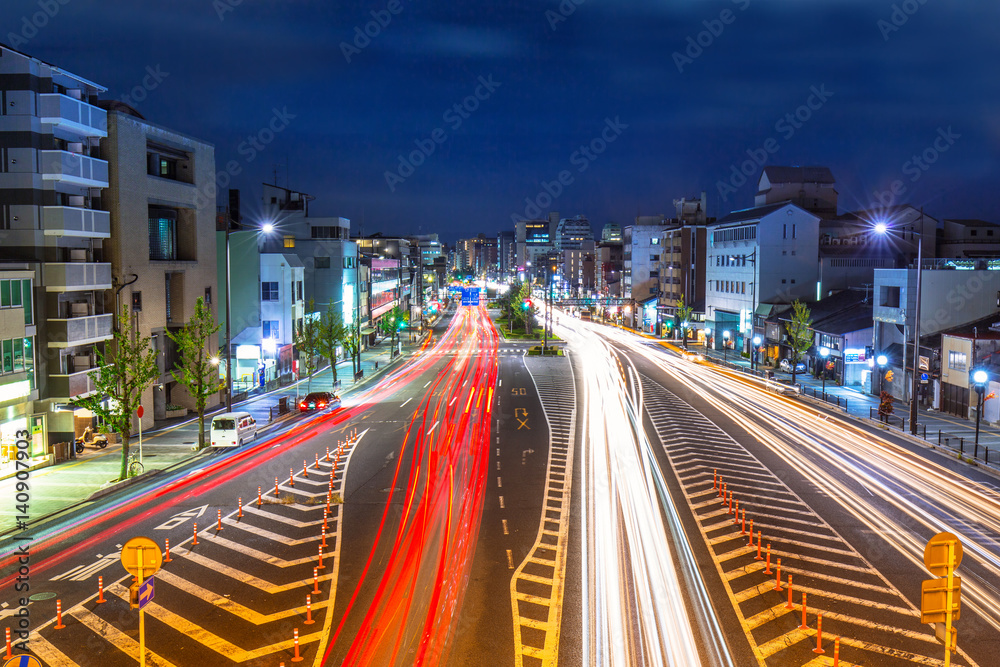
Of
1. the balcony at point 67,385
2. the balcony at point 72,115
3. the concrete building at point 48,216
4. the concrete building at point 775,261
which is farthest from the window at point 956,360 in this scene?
the balcony at point 72,115

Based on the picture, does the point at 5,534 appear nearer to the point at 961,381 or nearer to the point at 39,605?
the point at 39,605

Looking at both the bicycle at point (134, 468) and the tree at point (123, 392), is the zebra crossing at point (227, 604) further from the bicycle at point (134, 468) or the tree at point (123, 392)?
the tree at point (123, 392)

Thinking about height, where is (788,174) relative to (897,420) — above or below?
above

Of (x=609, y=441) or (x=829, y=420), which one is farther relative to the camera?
(x=829, y=420)

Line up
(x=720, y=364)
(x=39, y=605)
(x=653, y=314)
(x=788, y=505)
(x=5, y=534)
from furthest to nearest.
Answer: (x=653, y=314) < (x=720, y=364) < (x=788, y=505) < (x=5, y=534) < (x=39, y=605)

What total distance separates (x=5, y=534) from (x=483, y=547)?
542 inches

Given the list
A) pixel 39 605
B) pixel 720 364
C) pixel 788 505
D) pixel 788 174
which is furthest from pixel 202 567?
pixel 788 174

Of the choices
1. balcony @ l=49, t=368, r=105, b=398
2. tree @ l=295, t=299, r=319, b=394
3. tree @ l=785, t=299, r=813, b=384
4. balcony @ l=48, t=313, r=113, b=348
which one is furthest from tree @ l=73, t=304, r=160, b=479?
tree @ l=785, t=299, r=813, b=384

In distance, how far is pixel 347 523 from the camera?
21.7m

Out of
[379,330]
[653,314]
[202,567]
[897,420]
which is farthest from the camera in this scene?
[653,314]

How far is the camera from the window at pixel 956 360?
129ft

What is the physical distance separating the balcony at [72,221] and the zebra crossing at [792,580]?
27.0 meters

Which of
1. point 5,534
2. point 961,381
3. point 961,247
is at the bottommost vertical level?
point 5,534

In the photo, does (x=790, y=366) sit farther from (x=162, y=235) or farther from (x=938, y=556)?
(x=938, y=556)
